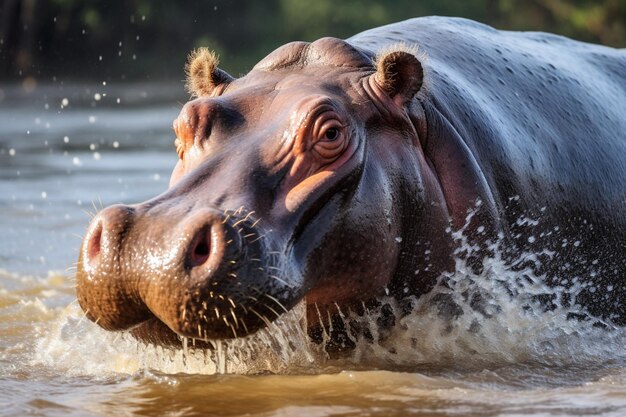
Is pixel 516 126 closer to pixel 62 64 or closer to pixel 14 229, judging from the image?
pixel 14 229

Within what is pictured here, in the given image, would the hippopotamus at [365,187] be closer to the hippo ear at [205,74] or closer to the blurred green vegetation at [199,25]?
the hippo ear at [205,74]

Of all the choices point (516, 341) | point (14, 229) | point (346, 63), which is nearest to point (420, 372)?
point (516, 341)

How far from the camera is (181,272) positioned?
3.88 meters

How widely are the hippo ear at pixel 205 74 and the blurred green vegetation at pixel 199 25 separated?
1110 inches

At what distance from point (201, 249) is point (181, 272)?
11cm

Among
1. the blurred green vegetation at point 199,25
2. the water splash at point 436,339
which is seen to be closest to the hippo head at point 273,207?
the water splash at point 436,339

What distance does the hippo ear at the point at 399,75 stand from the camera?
484 cm

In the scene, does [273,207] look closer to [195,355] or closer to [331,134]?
[331,134]

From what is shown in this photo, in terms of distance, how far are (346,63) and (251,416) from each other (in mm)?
1602

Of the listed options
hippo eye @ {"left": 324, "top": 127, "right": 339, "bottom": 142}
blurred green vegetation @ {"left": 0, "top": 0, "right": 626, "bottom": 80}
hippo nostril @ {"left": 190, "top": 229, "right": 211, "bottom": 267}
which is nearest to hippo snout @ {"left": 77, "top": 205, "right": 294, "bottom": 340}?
hippo nostril @ {"left": 190, "top": 229, "right": 211, "bottom": 267}

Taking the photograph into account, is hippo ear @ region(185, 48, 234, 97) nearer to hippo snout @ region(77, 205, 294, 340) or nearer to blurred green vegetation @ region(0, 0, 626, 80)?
hippo snout @ region(77, 205, 294, 340)

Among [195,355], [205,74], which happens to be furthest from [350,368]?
[205,74]

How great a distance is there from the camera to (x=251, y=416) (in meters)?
4.04

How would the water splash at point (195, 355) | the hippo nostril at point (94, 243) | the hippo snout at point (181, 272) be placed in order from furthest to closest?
the water splash at point (195, 355)
the hippo nostril at point (94, 243)
the hippo snout at point (181, 272)
